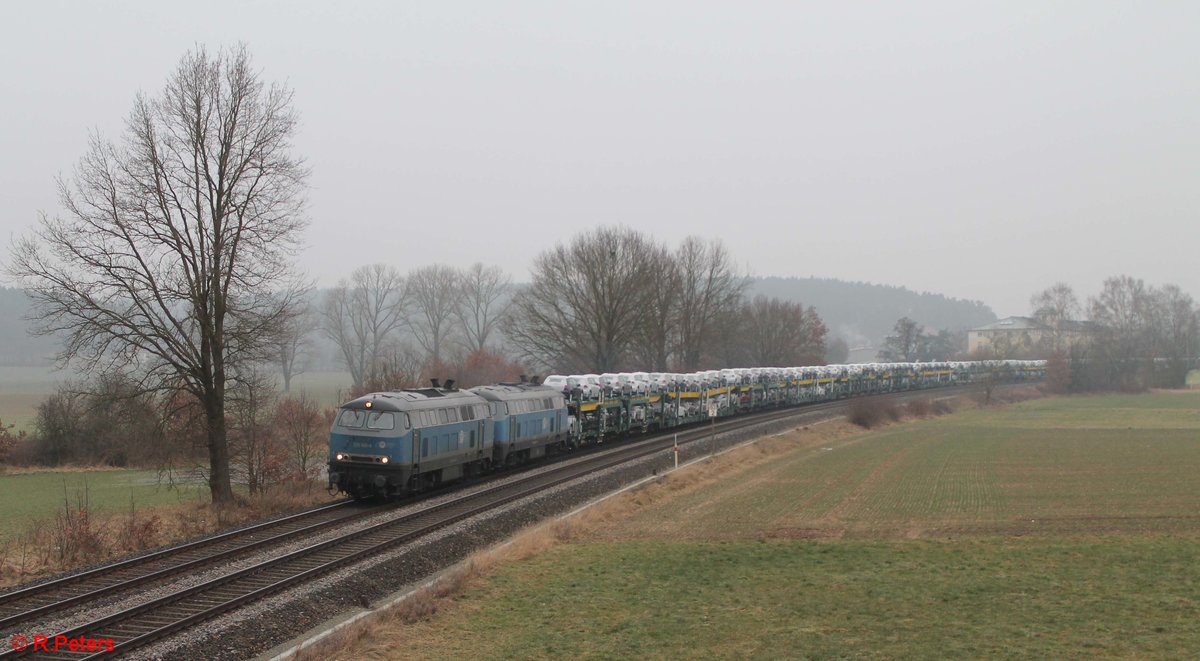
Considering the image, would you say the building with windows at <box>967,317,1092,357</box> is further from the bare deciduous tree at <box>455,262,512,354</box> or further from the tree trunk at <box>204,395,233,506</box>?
the tree trunk at <box>204,395,233,506</box>

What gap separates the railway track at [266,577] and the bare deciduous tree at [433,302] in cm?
7936

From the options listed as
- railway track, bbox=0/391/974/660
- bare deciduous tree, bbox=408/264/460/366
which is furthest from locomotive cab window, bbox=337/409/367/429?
bare deciduous tree, bbox=408/264/460/366

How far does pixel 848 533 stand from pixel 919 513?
3.92 metres

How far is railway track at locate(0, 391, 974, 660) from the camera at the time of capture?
12.8m

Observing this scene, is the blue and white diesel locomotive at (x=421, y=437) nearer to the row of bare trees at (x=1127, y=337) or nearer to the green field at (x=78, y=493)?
the green field at (x=78, y=493)

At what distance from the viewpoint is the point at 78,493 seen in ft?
78.6

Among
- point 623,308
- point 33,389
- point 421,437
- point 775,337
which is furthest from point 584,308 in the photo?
point 33,389

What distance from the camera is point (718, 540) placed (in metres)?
21.4

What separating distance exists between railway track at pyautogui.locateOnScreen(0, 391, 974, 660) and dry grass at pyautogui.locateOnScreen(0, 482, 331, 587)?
2.95m

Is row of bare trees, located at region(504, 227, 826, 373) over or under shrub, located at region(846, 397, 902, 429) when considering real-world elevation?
over

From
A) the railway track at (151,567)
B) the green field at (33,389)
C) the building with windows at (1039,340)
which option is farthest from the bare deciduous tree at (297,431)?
the building with windows at (1039,340)

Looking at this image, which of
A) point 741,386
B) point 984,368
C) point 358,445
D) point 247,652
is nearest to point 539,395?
point 358,445

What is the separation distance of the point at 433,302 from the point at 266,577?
95406mm

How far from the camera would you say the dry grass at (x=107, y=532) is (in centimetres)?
1803
